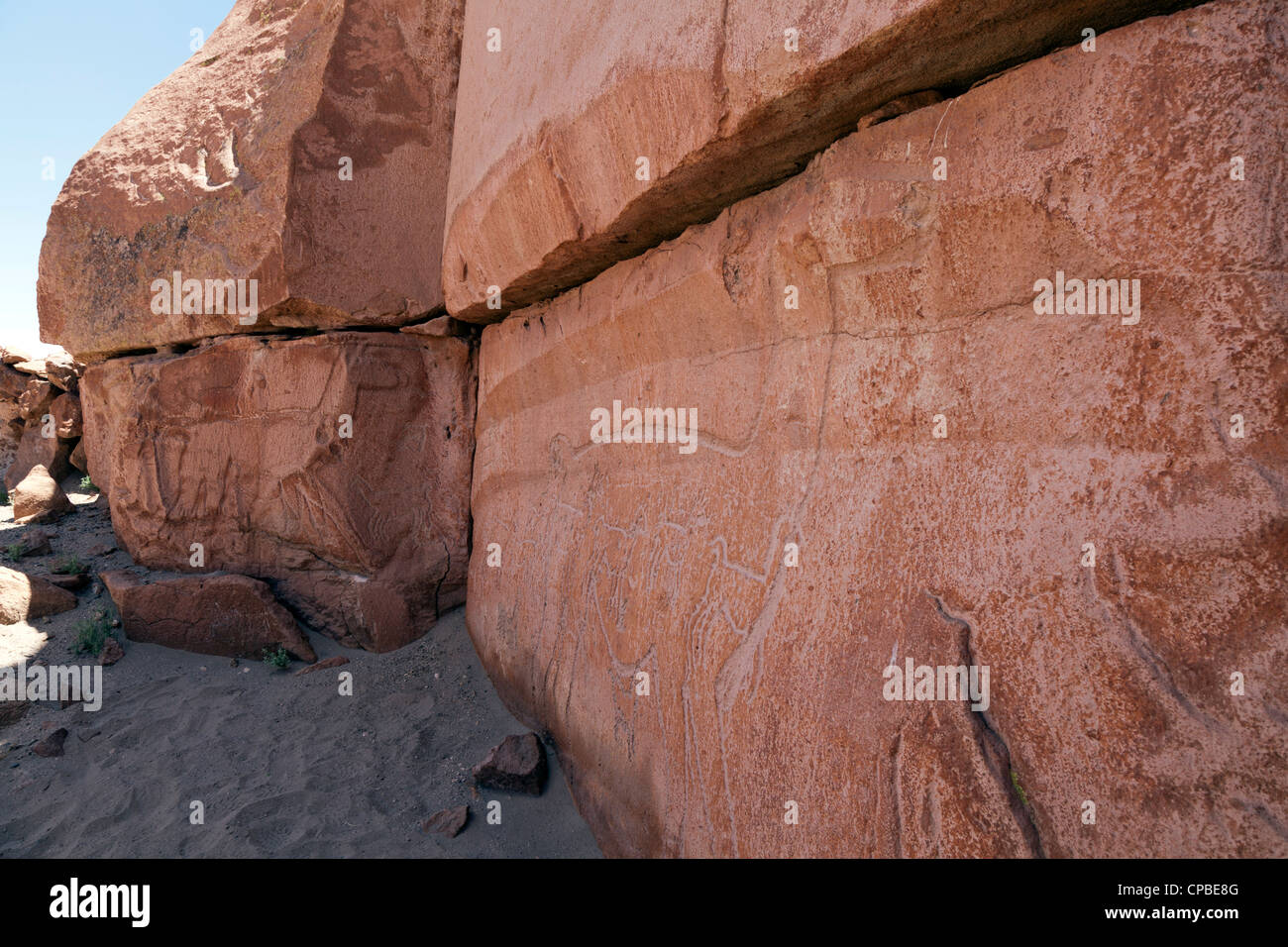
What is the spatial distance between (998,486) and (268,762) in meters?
2.52

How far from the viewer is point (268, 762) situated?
2562 millimetres

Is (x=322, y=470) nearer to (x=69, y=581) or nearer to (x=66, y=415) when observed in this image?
(x=69, y=581)

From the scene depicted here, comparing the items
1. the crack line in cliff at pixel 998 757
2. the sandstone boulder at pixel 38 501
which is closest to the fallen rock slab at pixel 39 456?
the sandstone boulder at pixel 38 501

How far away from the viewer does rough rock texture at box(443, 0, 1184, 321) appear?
1.21 m

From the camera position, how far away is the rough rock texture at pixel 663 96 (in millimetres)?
1215

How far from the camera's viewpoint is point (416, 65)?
3.49 meters

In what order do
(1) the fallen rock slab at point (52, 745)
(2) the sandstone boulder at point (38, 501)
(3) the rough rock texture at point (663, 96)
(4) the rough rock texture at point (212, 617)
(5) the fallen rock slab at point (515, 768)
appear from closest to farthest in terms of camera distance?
(3) the rough rock texture at point (663, 96) → (5) the fallen rock slab at point (515, 768) → (1) the fallen rock slab at point (52, 745) → (4) the rough rock texture at point (212, 617) → (2) the sandstone boulder at point (38, 501)

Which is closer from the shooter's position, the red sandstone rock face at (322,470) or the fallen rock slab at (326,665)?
the fallen rock slab at (326,665)

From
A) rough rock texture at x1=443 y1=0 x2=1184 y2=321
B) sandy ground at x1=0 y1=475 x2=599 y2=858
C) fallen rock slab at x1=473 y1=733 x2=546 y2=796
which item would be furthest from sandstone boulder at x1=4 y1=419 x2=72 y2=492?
fallen rock slab at x1=473 y1=733 x2=546 y2=796

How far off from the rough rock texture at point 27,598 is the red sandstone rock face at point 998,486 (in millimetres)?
3132

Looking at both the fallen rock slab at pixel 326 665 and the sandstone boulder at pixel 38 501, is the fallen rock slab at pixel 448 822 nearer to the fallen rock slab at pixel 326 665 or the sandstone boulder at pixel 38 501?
the fallen rock slab at pixel 326 665

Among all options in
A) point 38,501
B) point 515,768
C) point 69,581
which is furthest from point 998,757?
point 38,501
